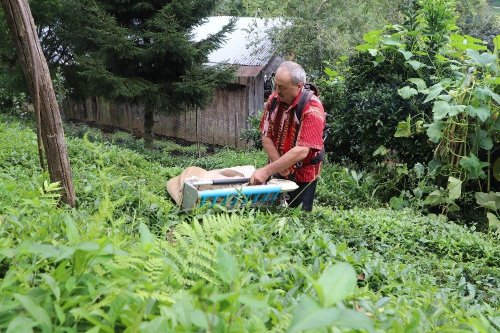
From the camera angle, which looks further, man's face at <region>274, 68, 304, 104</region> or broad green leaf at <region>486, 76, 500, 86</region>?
broad green leaf at <region>486, 76, 500, 86</region>

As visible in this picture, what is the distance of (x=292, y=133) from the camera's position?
16.3ft

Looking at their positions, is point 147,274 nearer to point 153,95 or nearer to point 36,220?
point 36,220

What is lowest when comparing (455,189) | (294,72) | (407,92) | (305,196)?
(455,189)

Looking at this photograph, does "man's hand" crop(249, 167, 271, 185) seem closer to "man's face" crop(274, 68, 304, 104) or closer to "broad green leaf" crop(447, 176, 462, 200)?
"man's face" crop(274, 68, 304, 104)

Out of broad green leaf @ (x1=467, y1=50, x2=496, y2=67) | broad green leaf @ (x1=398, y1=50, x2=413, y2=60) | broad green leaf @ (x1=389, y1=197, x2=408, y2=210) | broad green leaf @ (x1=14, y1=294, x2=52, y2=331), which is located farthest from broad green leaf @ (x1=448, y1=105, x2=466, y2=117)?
broad green leaf @ (x1=14, y1=294, x2=52, y2=331)

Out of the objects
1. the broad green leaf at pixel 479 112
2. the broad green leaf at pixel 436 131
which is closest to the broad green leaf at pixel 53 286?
the broad green leaf at pixel 479 112

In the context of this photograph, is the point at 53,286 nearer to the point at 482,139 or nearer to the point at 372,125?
the point at 482,139

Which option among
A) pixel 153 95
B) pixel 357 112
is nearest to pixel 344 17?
pixel 153 95

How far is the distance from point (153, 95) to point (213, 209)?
11.2 metres

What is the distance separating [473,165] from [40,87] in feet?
18.4

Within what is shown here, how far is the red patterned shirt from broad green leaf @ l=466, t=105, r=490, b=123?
2.57 m

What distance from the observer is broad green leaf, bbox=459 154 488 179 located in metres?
6.79

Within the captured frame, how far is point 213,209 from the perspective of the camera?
3512 millimetres

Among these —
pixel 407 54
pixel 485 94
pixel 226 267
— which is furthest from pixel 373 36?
pixel 226 267
